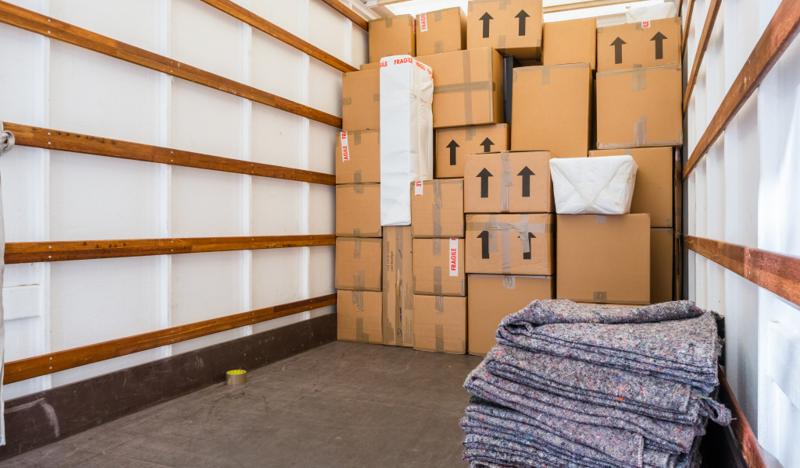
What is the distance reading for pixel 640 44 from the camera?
372 cm

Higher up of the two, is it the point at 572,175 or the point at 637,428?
the point at 572,175

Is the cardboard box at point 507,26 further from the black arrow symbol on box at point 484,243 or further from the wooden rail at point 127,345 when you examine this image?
the wooden rail at point 127,345

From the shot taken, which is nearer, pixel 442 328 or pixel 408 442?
pixel 408 442

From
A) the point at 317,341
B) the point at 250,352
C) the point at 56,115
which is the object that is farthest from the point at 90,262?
the point at 317,341

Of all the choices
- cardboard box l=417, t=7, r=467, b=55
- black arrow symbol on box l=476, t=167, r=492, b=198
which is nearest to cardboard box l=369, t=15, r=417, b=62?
cardboard box l=417, t=7, r=467, b=55

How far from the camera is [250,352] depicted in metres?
3.29

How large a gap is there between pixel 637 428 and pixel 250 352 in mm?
2718

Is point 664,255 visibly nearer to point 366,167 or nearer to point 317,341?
point 366,167

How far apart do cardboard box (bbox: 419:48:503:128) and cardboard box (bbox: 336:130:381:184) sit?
0.50 metres

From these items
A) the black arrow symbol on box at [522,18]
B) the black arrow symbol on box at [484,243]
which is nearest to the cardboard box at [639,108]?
the black arrow symbol on box at [522,18]

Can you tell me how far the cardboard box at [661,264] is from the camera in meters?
3.54

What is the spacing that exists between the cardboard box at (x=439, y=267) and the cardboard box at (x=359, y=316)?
38 centimetres

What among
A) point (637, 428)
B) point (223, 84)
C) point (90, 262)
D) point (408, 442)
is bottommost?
point (408, 442)

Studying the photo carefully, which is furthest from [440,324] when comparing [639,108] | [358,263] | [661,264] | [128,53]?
[128,53]
